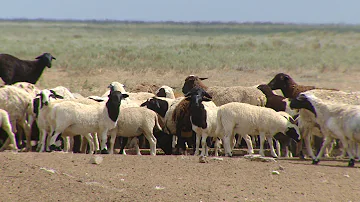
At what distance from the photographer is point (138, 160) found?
35.8 feet

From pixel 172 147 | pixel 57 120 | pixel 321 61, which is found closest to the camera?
pixel 57 120

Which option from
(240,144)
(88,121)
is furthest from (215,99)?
(88,121)

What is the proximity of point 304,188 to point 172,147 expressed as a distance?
4988 millimetres

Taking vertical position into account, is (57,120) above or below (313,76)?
above

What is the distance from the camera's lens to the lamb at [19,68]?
17.0 meters

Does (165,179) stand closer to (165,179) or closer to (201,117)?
(165,179)

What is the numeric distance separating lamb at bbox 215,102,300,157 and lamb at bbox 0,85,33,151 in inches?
149

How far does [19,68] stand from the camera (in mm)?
17469

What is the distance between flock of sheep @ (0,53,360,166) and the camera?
12031mm

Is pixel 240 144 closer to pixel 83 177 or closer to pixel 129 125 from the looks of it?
pixel 129 125

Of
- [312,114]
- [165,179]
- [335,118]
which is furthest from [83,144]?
[335,118]

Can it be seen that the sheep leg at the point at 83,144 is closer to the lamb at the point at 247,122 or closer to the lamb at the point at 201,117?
the lamb at the point at 201,117

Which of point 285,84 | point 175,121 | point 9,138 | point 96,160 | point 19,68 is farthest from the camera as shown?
point 19,68

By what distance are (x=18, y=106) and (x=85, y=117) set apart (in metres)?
1.71
